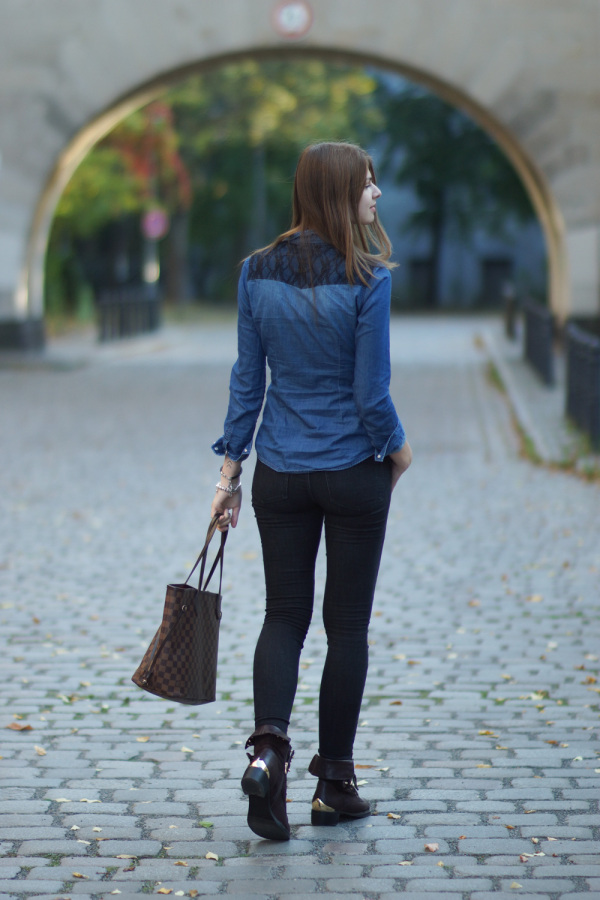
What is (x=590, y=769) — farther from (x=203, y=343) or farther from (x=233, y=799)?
(x=203, y=343)

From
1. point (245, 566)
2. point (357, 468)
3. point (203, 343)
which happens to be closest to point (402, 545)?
point (245, 566)

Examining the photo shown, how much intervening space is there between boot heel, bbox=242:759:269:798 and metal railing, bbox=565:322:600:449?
8.76 m

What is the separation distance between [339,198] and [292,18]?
56.1ft

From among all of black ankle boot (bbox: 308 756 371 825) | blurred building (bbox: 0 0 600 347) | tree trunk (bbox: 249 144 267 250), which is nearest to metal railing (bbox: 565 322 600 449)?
blurred building (bbox: 0 0 600 347)

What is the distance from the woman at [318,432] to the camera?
3.65 meters

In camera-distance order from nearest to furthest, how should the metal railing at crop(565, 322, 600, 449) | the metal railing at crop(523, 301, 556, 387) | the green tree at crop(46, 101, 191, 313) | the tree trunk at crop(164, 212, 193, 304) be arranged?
the metal railing at crop(565, 322, 600, 449) < the metal railing at crop(523, 301, 556, 387) < the green tree at crop(46, 101, 191, 313) < the tree trunk at crop(164, 212, 193, 304)

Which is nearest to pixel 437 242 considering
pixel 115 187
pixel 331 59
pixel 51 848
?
pixel 115 187

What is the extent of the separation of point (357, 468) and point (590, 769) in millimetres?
1392

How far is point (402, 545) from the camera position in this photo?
8.42 m

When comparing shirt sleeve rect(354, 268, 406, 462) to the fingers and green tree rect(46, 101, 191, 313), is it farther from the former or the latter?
green tree rect(46, 101, 191, 313)

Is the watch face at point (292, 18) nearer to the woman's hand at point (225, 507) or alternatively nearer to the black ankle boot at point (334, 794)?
the woman's hand at point (225, 507)

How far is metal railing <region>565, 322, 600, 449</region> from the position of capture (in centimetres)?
1203

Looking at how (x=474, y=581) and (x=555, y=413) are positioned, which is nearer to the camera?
(x=474, y=581)

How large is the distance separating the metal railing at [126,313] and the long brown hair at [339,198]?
23508 millimetres
